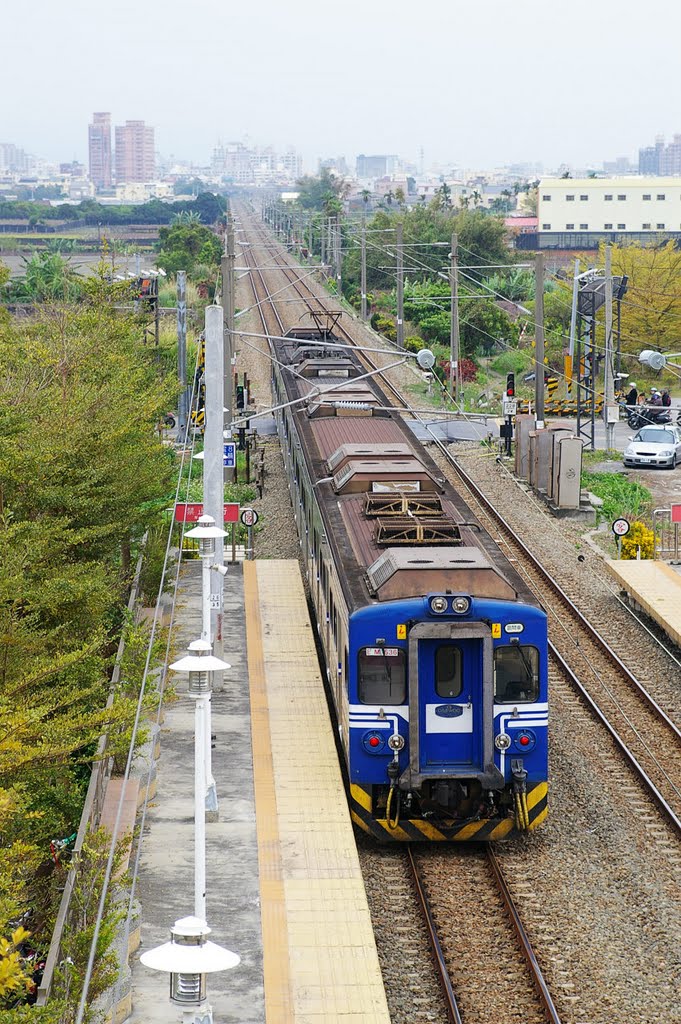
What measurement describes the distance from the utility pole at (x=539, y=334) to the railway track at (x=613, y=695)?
947cm

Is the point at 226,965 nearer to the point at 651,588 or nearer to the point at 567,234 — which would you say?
the point at 651,588

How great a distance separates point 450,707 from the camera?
1333 cm

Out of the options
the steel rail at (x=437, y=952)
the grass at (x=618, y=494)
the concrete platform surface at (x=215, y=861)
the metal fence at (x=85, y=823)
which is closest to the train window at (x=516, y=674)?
the steel rail at (x=437, y=952)

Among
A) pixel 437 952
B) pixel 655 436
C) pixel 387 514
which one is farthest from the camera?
pixel 655 436

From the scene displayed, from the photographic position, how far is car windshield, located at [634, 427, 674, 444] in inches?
1446

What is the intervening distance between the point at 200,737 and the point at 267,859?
172 inches

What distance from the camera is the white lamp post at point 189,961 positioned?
7.44 metres

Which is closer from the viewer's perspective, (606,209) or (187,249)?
(187,249)

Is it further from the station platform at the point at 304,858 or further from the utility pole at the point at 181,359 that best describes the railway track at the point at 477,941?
the utility pole at the point at 181,359

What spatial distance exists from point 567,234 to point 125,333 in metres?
106

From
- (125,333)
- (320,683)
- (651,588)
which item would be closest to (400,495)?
(320,683)

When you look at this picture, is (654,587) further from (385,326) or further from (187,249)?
(187,249)

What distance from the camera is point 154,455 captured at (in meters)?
22.5

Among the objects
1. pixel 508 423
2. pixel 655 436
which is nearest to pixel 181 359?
pixel 508 423
